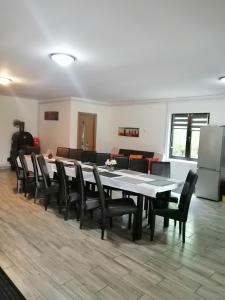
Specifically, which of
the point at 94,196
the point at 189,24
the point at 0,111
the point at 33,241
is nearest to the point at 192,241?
the point at 94,196

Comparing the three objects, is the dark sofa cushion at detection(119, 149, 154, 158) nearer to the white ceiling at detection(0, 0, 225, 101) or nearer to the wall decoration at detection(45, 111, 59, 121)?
the wall decoration at detection(45, 111, 59, 121)

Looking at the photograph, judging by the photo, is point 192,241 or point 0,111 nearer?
point 192,241

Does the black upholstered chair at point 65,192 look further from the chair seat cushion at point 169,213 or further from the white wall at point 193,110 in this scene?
the white wall at point 193,110

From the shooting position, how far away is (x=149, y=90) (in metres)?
5.77

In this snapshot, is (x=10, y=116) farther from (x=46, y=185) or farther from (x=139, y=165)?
(x=139, y=165)

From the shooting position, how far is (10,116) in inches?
315

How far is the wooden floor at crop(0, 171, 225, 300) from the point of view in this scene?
6.96 feet

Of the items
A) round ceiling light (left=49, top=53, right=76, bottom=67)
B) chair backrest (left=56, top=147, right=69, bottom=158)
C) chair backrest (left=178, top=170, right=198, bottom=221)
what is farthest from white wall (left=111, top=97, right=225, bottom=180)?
round ceiling light (left=49, top=53, right=76, bottom=67)

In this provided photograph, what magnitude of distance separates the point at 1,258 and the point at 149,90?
4.69 m

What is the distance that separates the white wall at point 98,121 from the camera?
754 cm

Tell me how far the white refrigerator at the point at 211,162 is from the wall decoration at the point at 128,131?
2589 millimetres

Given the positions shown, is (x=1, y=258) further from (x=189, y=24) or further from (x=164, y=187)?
(x=189, y=24)

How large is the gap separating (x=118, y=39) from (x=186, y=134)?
4.51 metres

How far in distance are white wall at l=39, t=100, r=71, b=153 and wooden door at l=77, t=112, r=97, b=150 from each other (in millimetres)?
425
